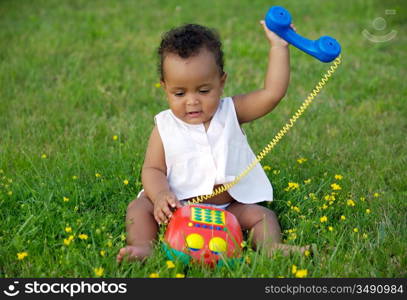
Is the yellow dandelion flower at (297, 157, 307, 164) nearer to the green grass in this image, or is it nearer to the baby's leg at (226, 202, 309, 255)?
the green grass

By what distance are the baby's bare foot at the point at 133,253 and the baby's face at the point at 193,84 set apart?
0.72 metres

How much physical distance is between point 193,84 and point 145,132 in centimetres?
140

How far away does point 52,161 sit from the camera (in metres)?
3.80

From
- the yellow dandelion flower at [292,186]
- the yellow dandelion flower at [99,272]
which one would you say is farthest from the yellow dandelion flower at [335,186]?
the yellow dandelion flower at [99,272]

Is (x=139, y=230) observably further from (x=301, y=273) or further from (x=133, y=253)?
(x=301, y=273)

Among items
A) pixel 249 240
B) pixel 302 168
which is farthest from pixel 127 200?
pixel 302 168

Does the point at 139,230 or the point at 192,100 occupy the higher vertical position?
the point at 192,100

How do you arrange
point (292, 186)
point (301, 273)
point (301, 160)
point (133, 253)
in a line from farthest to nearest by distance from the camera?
point (301, 160) → point (292, 186) → point (133, 253) → point (301, 273)

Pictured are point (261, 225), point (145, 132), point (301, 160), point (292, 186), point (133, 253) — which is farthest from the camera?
point (145, 132)

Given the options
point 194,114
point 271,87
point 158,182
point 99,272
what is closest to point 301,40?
point 271,87

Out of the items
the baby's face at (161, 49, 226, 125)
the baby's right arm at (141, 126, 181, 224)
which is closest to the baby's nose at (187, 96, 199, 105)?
the baby's face at (161, 49, 226, 125)

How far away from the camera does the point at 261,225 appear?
2998mm

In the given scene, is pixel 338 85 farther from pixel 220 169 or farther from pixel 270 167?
pixel 220 169

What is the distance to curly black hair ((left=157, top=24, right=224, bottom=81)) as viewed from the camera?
115 inches
